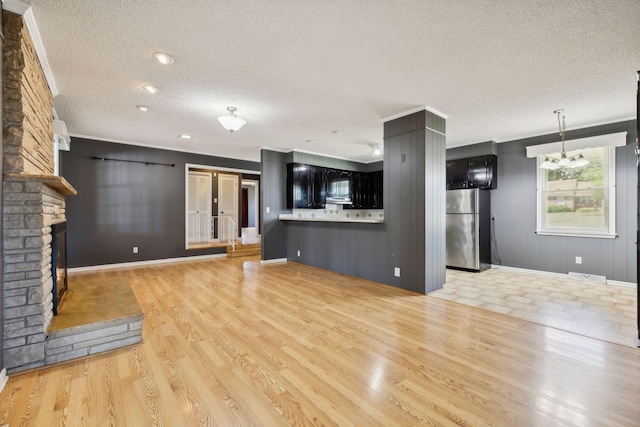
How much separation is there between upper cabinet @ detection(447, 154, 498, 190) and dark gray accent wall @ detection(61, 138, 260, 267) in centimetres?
578

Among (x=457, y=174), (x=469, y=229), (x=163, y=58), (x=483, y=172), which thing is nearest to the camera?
(x=163, y=58)

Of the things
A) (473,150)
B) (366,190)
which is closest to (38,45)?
(473,150)

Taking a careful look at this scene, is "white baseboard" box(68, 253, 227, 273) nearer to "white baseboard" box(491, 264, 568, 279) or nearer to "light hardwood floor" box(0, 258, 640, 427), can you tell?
"light hardwood floor" box(0, 258, 640, 427)

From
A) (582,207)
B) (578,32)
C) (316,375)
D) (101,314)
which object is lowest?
(316,375)

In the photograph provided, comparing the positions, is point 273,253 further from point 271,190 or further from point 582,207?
point 582,207

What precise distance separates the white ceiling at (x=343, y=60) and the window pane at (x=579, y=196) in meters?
0.73

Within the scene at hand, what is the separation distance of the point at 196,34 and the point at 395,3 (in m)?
1.59

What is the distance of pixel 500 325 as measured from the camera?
9.39ft

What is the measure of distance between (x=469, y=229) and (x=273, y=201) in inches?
163

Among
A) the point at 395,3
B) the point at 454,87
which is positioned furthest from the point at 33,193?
the point at 454,87

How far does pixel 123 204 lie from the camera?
587 cm

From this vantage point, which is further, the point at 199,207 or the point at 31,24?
the point at 199,207

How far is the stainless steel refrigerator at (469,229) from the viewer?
539cm

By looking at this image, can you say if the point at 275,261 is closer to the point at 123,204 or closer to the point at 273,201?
the point at 273,201
